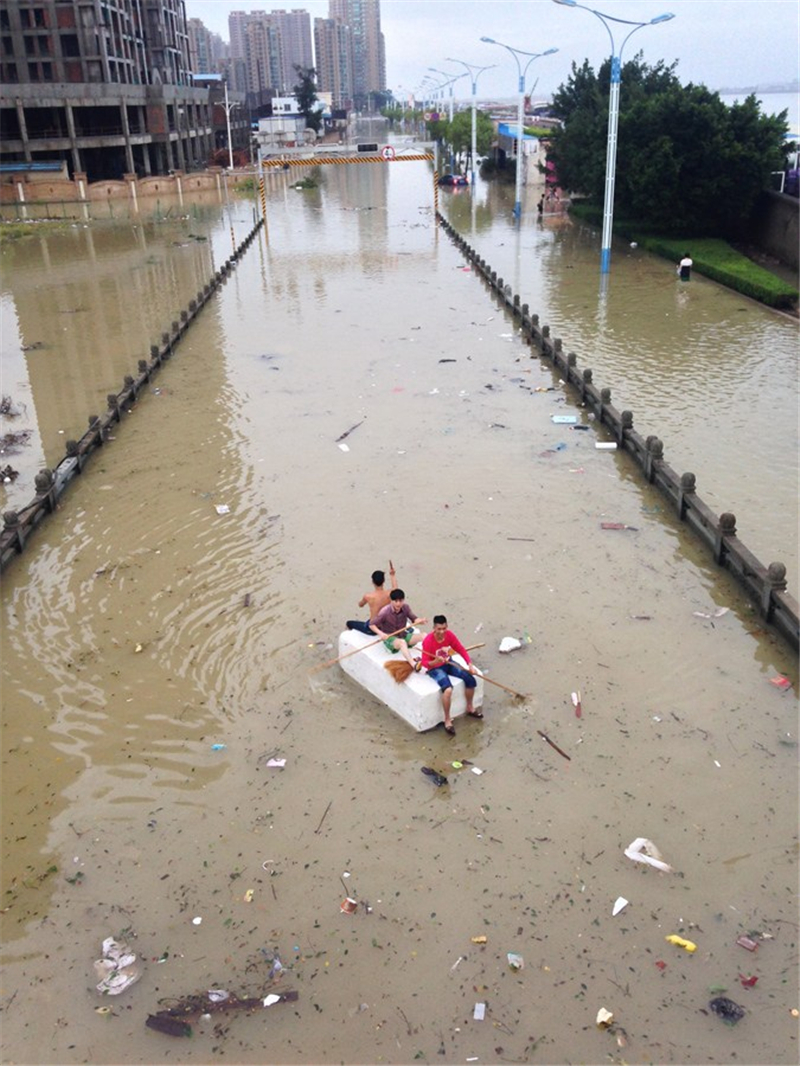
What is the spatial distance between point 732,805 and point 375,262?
1205 inches

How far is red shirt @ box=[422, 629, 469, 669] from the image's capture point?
8.59m

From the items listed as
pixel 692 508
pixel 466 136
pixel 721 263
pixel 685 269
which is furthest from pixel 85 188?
pixel 692 508

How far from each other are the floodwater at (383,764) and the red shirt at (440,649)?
0.72 m

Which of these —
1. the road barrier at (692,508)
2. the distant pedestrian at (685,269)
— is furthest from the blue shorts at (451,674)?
the distant pedestrian at (685,269)

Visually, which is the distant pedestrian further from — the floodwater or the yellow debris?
the yellow debris

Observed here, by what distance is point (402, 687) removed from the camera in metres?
8.70

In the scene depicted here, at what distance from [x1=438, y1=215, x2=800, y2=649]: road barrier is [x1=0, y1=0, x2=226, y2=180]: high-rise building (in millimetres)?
51583

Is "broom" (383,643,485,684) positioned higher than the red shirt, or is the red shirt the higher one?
the red shirt

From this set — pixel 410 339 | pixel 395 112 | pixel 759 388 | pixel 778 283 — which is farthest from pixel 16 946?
pixel 395 112

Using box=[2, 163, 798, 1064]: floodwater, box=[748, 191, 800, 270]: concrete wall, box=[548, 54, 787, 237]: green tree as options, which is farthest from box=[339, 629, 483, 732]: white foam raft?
box=[548, 54, 787, 237]: green tree

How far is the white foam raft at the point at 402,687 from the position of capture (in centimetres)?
857

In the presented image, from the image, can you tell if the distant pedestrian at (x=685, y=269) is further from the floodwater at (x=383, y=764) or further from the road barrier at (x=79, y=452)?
the road barrier at (x=79, y=452)

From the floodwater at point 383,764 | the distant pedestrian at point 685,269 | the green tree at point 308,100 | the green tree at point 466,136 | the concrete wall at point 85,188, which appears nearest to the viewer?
the floodwater at point 383,764

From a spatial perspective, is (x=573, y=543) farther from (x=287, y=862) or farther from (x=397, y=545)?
(x=287, y=862)
